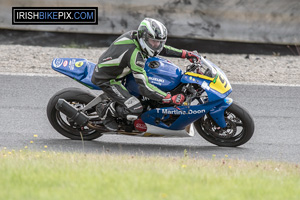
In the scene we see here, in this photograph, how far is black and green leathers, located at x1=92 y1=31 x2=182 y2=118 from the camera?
25.1 feet

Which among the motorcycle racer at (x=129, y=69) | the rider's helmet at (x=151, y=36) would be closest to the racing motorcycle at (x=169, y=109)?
the motorcycle racer at (x=129, y=69)

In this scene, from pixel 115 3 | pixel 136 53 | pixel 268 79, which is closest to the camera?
pixel 136 53

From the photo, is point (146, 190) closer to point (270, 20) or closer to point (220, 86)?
point (220, 86)

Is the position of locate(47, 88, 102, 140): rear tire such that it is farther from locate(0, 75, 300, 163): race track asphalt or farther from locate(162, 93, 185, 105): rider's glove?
locate(162, 93, 185, 105): rider's glove

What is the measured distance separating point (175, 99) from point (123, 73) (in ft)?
2.33

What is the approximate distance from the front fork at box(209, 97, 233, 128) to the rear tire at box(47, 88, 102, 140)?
59.2 inches

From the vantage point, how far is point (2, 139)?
27.7 feet

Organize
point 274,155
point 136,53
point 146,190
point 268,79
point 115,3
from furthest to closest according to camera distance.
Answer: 1. point 115,3
2. point 268,79
3. point 274,155
4. point 136,53
5. point 146,190

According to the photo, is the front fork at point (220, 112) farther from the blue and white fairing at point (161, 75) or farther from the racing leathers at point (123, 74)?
the racing leathers at point (123, 74)

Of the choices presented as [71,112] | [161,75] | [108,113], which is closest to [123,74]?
[161,75]

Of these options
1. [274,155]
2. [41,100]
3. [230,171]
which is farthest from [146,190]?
[41,100]

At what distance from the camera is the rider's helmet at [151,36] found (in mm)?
7539

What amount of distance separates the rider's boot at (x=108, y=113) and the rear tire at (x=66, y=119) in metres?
0.19

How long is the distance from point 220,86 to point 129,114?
3.85 ft
